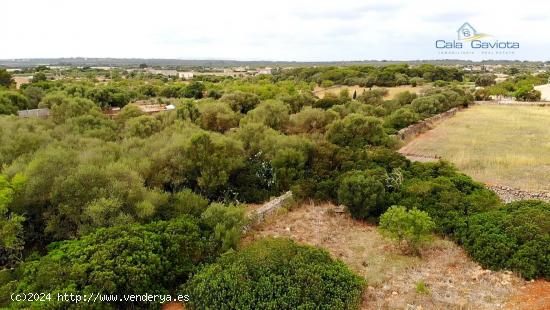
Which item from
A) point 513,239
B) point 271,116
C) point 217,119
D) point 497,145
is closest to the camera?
point 513,239

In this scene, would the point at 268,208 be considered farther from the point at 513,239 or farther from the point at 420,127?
the point at 420,127

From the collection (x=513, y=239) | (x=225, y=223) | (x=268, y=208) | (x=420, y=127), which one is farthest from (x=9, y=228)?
(x=420, y=127)

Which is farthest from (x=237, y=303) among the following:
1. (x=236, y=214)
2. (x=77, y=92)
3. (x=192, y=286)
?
(x=77, y=92)

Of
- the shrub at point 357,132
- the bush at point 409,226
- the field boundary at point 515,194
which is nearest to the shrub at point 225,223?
the bush at point 409,226

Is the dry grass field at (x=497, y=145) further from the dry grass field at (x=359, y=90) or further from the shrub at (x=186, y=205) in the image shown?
the dry grass field at (x=359, y=90)

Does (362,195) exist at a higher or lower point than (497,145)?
higher

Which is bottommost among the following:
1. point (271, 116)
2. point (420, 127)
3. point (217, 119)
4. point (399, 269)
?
point (399, 269)
